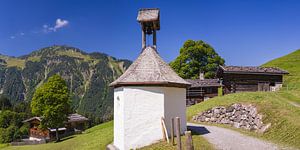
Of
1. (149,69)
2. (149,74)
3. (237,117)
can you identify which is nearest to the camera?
(149,74)

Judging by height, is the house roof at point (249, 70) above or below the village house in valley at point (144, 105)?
above

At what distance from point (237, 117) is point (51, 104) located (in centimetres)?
2474

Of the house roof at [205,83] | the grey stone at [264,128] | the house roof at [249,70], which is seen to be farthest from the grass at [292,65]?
the grey stone at [264,128]

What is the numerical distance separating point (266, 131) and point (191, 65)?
34.5 metres

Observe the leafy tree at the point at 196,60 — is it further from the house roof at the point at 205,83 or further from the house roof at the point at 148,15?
the house roof at the point at 148,15

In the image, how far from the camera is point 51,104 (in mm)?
34938

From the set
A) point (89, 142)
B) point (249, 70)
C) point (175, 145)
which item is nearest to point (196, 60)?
point (249, 70)

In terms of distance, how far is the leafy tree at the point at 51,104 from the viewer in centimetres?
3456

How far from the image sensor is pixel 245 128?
2112 cm

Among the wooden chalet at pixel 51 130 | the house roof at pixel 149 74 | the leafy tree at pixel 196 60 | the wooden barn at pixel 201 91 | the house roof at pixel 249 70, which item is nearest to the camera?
the house roof at pixel 149 74

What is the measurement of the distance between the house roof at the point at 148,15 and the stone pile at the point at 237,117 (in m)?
11.2

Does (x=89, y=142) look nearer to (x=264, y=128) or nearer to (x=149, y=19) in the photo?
(x=149, y=19)

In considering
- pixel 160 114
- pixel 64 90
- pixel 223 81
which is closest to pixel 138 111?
pixel 160 114

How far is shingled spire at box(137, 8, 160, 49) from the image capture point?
18.0m
